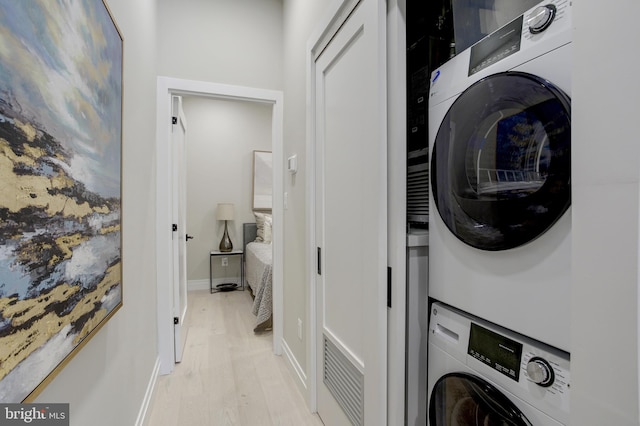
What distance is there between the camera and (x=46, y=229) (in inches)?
28.6

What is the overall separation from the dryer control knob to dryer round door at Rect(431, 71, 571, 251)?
0.11 m

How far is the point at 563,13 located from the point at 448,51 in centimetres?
57

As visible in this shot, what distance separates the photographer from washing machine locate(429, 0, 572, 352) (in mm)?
717

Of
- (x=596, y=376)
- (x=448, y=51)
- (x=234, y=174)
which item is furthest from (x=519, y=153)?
(x=234, y=174)

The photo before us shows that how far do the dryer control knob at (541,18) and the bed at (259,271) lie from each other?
2807mm

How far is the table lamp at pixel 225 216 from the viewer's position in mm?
4699

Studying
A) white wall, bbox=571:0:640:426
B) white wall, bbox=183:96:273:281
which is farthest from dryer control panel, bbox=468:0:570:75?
white wall, bbox=183:96:273:281

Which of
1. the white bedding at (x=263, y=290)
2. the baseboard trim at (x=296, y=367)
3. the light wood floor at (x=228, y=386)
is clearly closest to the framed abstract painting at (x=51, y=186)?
the light wood floor at (x=228, y=386)

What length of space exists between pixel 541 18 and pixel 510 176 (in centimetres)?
38

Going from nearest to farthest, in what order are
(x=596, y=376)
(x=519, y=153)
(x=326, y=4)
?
(x=596, y=376) < (x=519, y=153) < (x=326, y=4)

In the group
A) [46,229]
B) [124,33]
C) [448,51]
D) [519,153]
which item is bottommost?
[46,229]

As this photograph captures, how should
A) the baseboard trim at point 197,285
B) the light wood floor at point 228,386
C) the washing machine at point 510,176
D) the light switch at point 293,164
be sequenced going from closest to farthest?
the washing machine at point 510,176 < the light wood floor at point 228,386 < the light switch at point 293,164 < the baseboard trim at point 197,285

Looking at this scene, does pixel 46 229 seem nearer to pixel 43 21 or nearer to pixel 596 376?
pixel 43 21

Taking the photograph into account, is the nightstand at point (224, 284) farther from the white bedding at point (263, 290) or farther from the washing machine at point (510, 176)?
the washing machine at point (510, 176)
